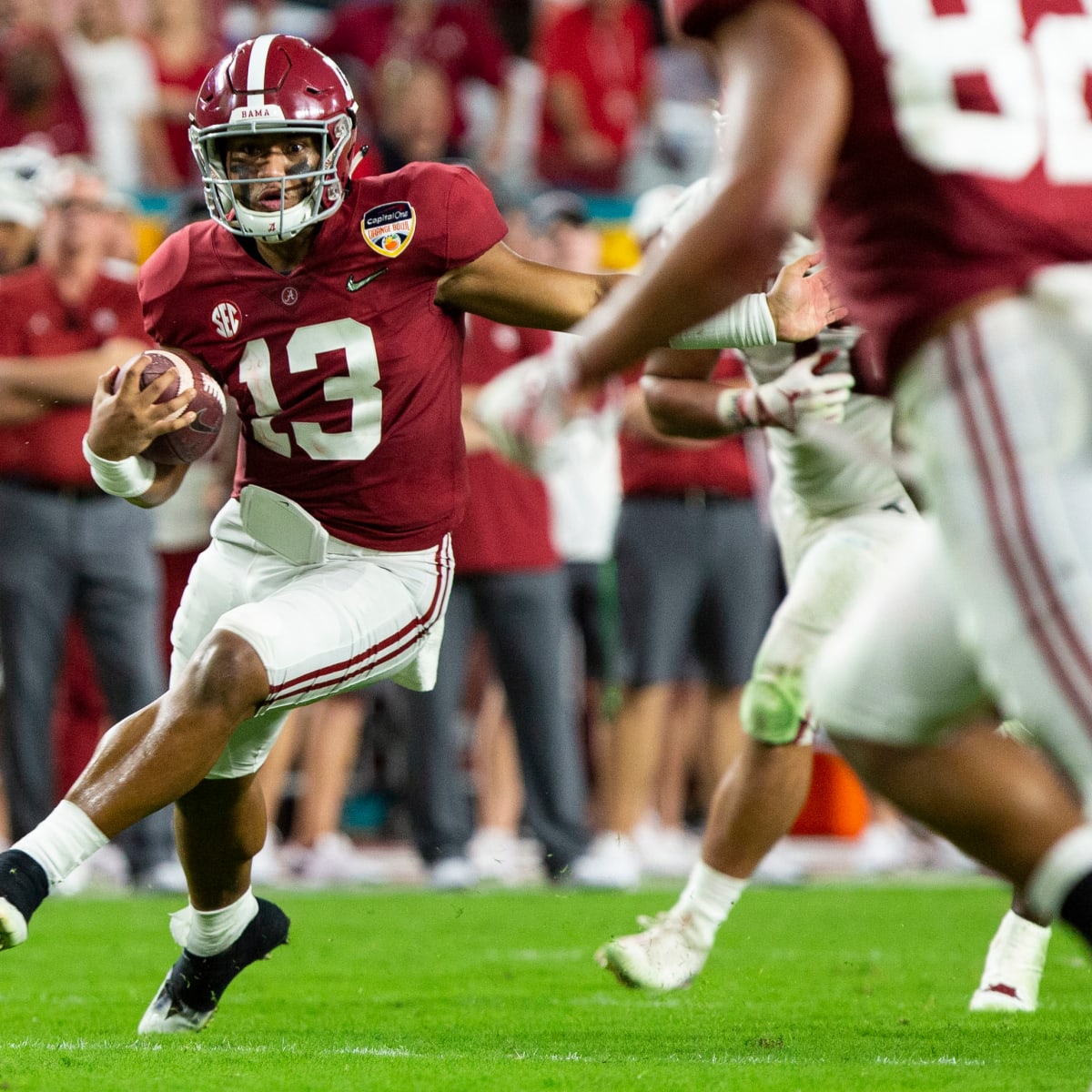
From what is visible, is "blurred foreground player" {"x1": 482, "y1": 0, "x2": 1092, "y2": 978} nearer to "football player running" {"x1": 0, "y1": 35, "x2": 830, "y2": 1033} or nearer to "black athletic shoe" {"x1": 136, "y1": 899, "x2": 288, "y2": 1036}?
"football player running" {"x1": 0, "y1": 35, "x2": 830, "y2": 1033}

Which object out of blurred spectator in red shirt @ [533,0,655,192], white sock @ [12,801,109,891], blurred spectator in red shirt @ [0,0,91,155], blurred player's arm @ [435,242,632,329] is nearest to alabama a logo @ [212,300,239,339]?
blurred player's arm @ [435,242,632,329]

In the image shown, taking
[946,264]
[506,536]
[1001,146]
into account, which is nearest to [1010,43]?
[1001,146]

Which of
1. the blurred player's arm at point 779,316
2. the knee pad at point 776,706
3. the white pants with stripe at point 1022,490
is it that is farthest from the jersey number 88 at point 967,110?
the knee pad at point 776,706

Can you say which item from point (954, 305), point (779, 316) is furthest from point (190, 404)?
point (954, 305)

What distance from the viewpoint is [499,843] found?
25.4 feet

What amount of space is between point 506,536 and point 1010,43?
485 centimetres

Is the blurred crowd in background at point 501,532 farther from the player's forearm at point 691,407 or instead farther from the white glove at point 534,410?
the white glove at point 534,410

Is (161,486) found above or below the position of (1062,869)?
below

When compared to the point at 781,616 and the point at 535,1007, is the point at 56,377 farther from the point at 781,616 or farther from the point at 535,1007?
the point at 535,1007

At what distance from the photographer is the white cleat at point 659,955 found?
425 centimetres

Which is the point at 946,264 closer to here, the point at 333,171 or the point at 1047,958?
the point at 333,171

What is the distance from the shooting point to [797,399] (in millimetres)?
4117

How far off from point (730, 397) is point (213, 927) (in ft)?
5.26

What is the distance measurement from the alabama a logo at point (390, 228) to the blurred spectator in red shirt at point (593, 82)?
257 inches
